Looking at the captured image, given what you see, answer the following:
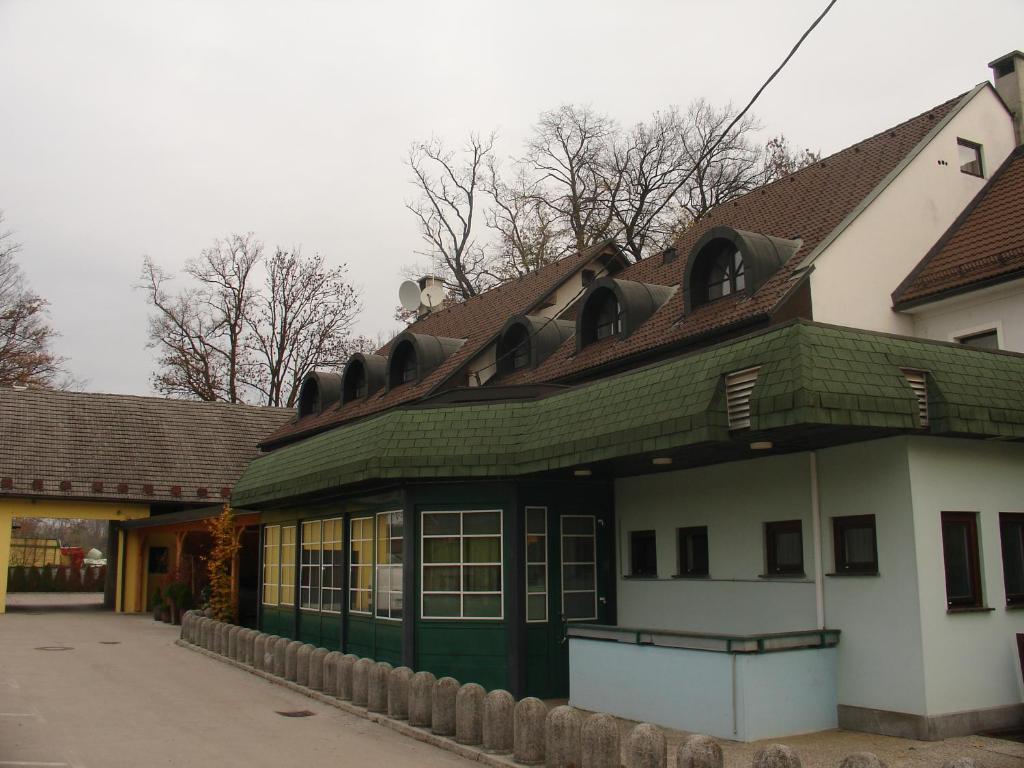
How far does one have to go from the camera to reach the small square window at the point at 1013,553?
448 inches

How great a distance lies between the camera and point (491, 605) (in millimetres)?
13789

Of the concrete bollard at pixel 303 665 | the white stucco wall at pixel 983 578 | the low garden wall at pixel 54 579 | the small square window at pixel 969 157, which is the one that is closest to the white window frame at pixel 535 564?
the concrete bollard at pixel 303 665

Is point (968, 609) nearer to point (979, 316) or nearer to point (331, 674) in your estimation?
point (979, 316)

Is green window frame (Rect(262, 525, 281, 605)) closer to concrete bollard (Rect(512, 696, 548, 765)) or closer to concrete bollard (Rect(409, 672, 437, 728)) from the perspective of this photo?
concrete bollard (Rect(409, 672, 437, 728))

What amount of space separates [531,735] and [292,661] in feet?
22.0

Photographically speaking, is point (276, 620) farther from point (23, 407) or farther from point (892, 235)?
point (23, 407)

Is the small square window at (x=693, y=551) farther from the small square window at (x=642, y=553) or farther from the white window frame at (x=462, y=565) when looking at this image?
the white window frame at (x=462, y=565)

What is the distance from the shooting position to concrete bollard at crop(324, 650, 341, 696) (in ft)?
45.0

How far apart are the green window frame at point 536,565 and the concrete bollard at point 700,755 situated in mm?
6083

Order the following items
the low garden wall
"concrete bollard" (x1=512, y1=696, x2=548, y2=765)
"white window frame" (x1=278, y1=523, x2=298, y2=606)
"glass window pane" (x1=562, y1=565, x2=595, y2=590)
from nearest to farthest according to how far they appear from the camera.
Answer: "concrete bollard" (x1=512, y1=696, x2=548, y2=765), "glass window pane" (x1=562, y1=565, x2=595, y2=590), "white window frame" (x1=278, y1=523, x2=298, y2=606), the low garden wall

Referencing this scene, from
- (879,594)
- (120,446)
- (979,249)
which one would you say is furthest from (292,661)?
(120,446)

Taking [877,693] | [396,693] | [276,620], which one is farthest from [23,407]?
[877,693]

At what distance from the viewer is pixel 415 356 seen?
22641 millimetres

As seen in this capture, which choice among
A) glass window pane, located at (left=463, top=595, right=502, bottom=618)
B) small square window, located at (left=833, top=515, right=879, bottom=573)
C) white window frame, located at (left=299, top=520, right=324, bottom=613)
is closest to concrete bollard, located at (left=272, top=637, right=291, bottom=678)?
white window frame, located at (left=299, top=520, right=324, bottom=613)
